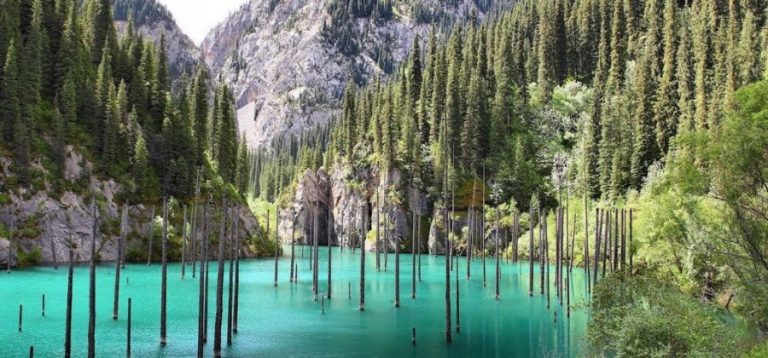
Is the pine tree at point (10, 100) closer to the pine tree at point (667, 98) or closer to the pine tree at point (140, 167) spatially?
the pine tree at point (140, 167)

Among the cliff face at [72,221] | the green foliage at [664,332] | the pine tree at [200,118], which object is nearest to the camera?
the green foliage at [664,332]

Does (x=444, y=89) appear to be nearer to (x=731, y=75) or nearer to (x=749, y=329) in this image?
(x=731, y=75)

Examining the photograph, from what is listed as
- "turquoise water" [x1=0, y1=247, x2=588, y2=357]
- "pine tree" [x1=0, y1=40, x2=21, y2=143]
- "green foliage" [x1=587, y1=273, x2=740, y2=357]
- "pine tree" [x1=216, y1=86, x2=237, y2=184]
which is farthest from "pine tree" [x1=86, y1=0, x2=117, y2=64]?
"green foliage" [x1=587, y1=273, x2=740, y2=357]

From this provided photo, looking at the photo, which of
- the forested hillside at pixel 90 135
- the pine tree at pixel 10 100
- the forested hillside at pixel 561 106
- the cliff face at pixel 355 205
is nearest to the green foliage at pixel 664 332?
the forested hillside at pixel 561 106

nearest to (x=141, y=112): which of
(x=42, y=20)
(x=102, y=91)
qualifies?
(x=102, y=91)

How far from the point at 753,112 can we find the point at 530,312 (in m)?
35.1

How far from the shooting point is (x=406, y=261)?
12031 centimetres

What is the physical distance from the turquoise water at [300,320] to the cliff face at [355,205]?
4408 cm

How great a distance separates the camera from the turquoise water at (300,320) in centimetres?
4150

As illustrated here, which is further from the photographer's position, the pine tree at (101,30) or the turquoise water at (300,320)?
the pine tree at (101,30)

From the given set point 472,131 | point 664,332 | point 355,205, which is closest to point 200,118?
point 355,205

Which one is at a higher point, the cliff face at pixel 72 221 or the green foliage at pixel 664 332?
the cliff face at pixel 72 221

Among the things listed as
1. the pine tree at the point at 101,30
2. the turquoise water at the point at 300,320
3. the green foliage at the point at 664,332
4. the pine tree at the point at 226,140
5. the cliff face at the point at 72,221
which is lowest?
the turquoise water at the point at 300,320

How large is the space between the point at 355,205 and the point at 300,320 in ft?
331
